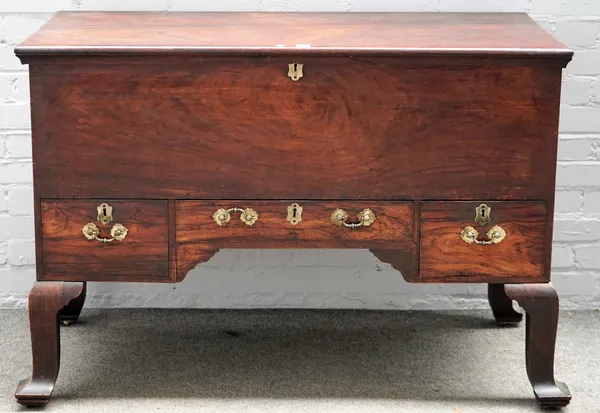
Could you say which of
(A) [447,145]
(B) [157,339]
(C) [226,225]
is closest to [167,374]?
(B) [157,339]

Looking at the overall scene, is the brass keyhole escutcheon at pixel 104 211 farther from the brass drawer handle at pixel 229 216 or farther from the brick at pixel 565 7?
the brick at pixel 565 7

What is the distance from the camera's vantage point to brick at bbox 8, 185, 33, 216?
298cm

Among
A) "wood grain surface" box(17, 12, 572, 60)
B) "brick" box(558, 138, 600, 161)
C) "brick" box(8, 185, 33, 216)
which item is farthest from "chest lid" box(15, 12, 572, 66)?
"brick" box(8, 185, 33, 216)

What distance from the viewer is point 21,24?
9.50 feet

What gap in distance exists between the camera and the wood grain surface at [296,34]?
2.27 meters

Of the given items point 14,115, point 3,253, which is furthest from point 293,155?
point 3,253

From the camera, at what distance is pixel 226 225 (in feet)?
7.80

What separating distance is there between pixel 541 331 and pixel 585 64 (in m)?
0.88

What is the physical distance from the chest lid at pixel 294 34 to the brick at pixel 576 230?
650mm

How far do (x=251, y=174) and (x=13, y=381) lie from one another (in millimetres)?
791

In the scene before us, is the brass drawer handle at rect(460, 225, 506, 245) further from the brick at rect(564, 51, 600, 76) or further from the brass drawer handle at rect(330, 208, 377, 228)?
the brick at rect(564, 51, 600, 76)

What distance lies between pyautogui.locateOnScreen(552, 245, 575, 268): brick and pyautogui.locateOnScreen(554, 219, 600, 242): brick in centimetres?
3

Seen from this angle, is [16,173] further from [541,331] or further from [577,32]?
[577,32]

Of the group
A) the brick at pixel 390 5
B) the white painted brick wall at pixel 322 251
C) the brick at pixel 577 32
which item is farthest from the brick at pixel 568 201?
the brick at pixel 390 5
